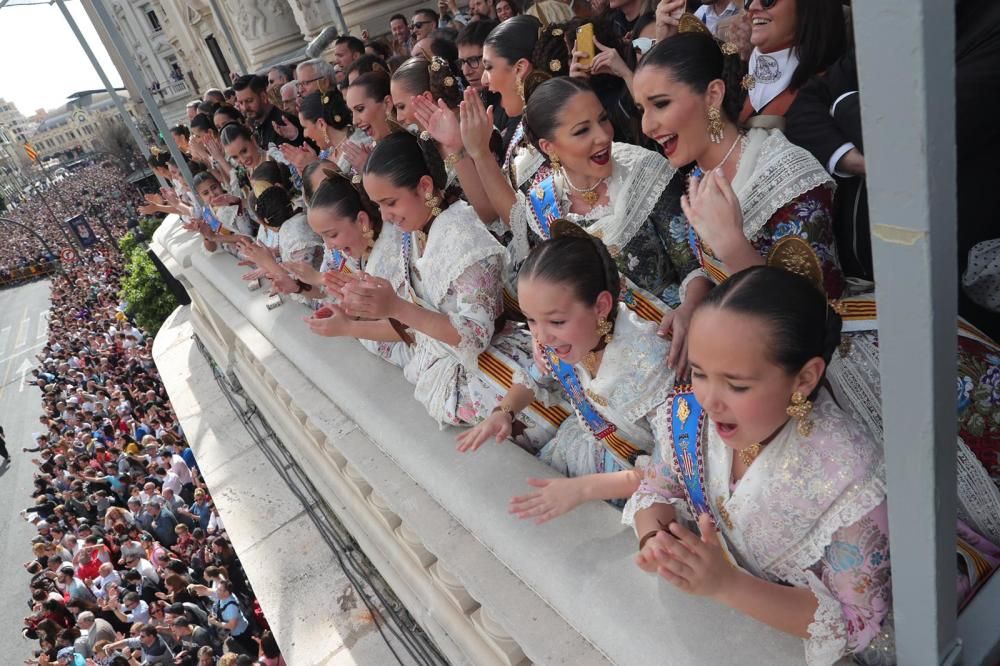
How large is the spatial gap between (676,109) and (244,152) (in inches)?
164

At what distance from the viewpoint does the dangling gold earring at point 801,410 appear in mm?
1296

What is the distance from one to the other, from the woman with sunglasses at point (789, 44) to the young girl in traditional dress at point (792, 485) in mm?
986

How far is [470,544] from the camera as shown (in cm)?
225

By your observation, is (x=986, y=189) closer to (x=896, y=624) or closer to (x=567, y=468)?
(x=896, y=624)

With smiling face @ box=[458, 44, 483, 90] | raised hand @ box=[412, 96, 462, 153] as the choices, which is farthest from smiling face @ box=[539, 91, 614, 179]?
smiling face @ box=[458, 44, 483, 90]

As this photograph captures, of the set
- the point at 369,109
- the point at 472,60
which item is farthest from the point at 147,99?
the point at 472,60

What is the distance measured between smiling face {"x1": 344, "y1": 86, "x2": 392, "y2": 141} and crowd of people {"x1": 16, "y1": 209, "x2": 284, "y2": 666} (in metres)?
4.30

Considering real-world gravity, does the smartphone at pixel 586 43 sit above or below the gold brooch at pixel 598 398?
above

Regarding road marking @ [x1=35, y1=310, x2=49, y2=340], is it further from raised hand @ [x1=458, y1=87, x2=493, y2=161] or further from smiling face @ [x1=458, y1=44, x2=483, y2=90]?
raised hand @ [x1=458, y1=87, x2=493, y2=161]

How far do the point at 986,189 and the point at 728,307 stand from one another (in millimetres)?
1022

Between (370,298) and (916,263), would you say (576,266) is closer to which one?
(370,298)

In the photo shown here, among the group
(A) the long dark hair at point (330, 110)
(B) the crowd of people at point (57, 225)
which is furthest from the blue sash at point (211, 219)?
(B) the crowd of people at point (57, 225)

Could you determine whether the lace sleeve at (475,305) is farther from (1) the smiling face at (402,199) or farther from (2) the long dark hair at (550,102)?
(2) the long dark hair at (550,102)

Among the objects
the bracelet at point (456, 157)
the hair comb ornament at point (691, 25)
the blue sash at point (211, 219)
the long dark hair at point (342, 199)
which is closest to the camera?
the hair comb ornament at point (691, 25)
